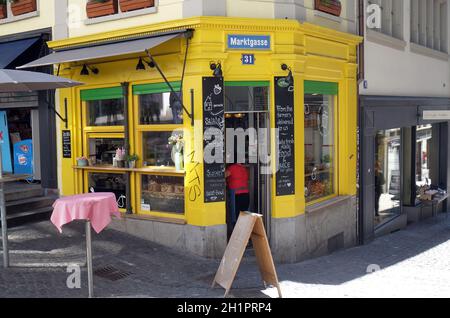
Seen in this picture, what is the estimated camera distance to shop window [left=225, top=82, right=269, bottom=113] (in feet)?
27.7

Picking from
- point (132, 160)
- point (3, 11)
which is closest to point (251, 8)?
point (132, 160)

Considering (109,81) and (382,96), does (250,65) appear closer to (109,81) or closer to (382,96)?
(109,81)

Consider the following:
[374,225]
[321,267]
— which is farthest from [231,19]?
[374,225]

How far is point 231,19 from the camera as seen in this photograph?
26.5ft

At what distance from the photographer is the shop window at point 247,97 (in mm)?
8445

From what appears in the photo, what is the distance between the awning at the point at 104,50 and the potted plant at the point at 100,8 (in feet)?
2.12

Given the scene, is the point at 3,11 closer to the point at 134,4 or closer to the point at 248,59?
the point at 134,4

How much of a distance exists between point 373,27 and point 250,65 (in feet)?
14.1

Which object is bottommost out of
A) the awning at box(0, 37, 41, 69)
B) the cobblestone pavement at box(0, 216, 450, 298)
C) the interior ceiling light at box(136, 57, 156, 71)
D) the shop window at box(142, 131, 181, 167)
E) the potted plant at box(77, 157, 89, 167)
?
the cobblestone pavement at box(0, 216, 450, 298)

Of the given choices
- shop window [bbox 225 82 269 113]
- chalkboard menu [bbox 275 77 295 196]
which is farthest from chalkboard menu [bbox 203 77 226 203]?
chalkboard menu [bbox 275 77 295 196]

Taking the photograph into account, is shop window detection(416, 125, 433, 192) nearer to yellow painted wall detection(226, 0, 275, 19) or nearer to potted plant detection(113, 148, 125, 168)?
yellow painted wall detection(226, 0, 275, 19)

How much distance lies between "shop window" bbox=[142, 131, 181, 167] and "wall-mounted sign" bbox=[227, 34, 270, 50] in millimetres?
1755

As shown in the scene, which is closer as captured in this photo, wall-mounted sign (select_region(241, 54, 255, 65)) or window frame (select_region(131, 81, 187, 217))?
wall-mounted sign (select_region(241, 54, 255, 65))

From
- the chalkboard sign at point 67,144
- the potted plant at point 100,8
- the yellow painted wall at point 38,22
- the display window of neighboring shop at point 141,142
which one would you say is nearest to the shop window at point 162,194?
the display window of neighboring shop at point 141,142
